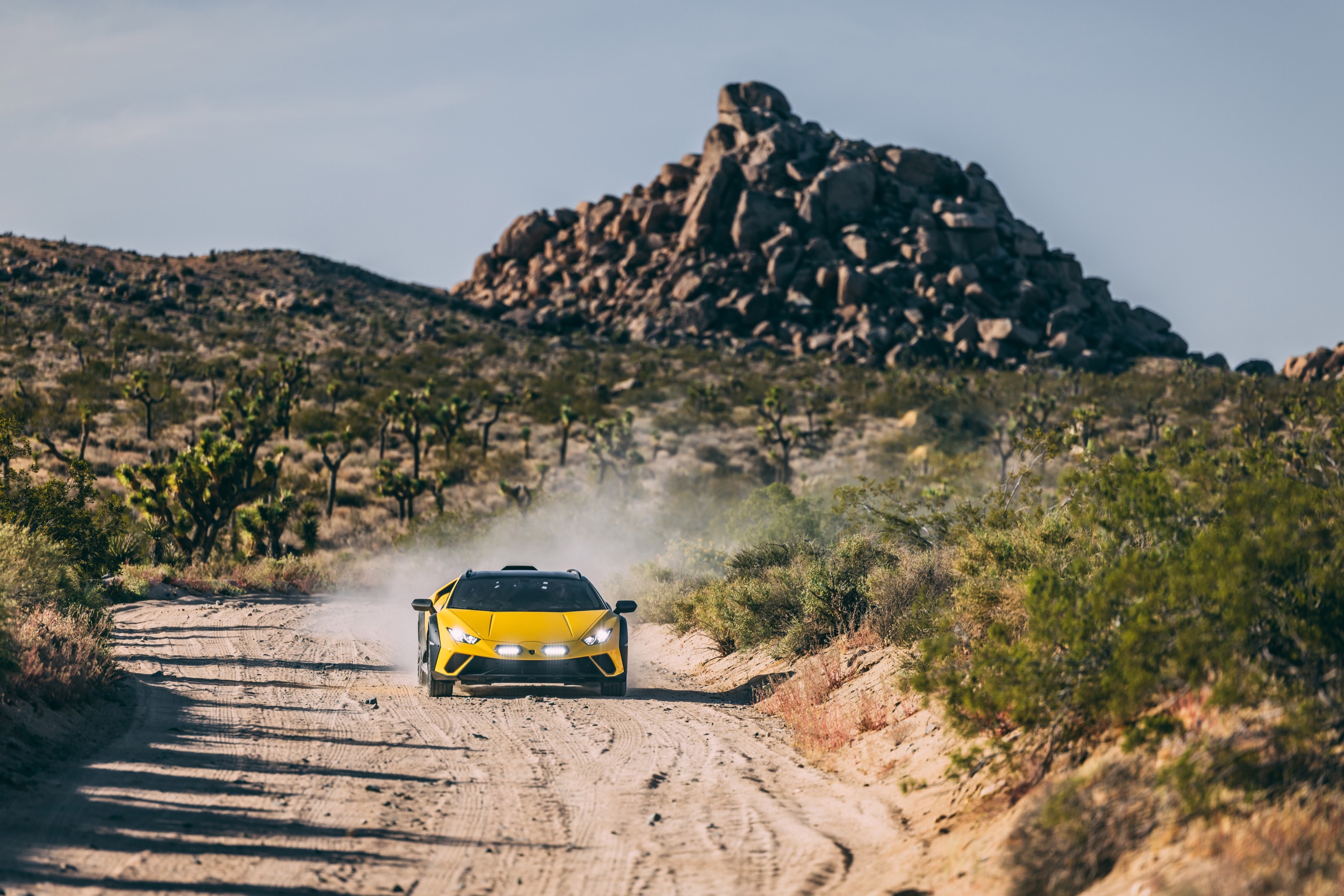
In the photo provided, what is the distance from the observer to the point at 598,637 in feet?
39.2

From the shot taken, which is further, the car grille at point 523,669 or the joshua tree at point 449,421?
the joshua tree at point 449,421

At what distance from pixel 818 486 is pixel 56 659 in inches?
1118

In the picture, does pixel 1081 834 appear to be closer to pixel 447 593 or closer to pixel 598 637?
pixel 598 637

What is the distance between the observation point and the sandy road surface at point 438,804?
571cm

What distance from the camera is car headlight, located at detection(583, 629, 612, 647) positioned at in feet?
38.9

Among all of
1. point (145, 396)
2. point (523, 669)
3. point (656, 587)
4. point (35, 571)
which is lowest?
point (656, 587)

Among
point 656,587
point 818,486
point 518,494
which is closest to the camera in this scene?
point 656,587

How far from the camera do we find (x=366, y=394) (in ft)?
229

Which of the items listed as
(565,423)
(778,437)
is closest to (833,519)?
(565,423)

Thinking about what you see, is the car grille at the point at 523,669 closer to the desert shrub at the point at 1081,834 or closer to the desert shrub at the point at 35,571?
the desert shrub at the point at 35,571

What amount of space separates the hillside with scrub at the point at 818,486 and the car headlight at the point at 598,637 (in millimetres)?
1936

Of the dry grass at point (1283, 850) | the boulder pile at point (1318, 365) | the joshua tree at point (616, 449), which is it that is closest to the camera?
the dry grass at point (1283, 850)

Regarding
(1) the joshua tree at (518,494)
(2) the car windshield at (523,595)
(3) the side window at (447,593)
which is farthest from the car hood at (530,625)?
(1) the joshua tree at (518,494)

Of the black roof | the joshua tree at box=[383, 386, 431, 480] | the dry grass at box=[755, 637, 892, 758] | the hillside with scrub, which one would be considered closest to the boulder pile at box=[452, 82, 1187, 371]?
the hillside with scrub
